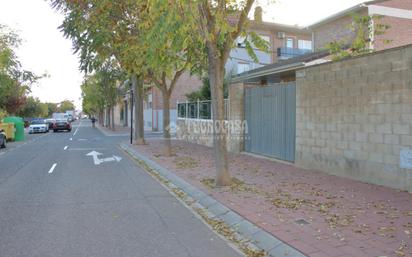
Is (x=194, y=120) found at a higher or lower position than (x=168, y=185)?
higher

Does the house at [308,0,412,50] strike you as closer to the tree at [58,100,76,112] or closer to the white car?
the white car

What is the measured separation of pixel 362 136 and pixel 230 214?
4240mm

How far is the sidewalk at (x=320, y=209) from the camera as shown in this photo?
529 cm

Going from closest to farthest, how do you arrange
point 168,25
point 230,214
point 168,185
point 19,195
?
point 230,214 < point 168,25 < point 19,195 < point 168,185

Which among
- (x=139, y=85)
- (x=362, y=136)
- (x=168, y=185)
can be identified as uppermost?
(x=139, y=85)

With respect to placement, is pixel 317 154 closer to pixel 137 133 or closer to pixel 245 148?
pixel 245 148

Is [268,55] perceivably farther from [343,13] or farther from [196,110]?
[196,110]

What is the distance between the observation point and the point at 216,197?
28.0ft

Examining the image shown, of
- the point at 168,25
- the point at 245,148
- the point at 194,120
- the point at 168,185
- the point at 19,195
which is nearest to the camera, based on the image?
the point at 168,25

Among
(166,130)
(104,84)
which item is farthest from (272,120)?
(104,84)

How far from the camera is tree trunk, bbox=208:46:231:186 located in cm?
973

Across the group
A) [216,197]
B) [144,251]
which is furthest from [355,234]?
[216,197]

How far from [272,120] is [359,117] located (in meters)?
4.62

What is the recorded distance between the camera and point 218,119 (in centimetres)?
998
